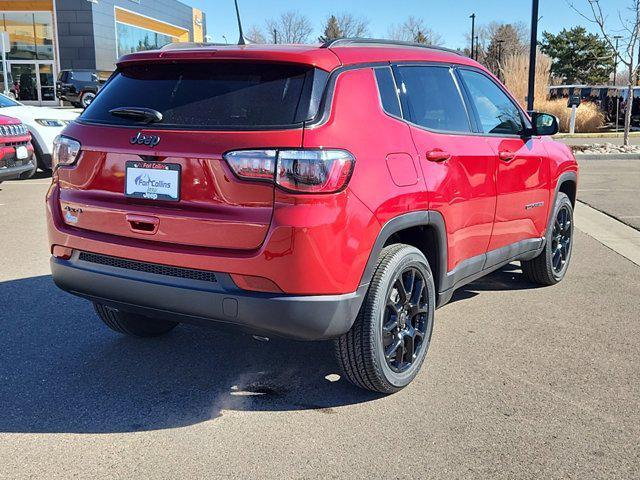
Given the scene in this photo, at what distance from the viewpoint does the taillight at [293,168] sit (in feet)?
9.66

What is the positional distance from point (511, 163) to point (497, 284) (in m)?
1.55

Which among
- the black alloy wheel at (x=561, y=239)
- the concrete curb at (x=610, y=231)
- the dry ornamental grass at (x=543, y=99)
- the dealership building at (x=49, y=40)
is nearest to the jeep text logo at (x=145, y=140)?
the black alloy wheel at (x=561, y=239)

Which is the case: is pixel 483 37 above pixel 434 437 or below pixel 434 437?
above

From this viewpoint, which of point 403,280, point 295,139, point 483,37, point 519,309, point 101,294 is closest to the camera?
point 295,139

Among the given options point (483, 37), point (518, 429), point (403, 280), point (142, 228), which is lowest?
point (518, 429)

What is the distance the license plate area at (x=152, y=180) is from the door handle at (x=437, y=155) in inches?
53.7

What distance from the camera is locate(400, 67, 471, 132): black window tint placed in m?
3.80

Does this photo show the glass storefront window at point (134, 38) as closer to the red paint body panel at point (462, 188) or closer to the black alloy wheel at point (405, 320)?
the red paint body panel at point (462, 188)

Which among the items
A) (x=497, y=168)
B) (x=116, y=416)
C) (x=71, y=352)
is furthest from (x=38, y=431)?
(x=497, y=168)

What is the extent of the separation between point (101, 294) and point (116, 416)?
0.61m

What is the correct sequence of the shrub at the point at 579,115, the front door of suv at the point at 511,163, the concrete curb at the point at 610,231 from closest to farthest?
the front door of suv at the point at 511,163 < the concrete curb at the point at 610,231 < the shrub at the point at 579,115

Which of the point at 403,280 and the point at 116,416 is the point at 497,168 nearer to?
the point at 403,280

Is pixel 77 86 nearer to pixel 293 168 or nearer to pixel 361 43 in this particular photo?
pixel 361 43

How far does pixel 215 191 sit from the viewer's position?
121 inches
